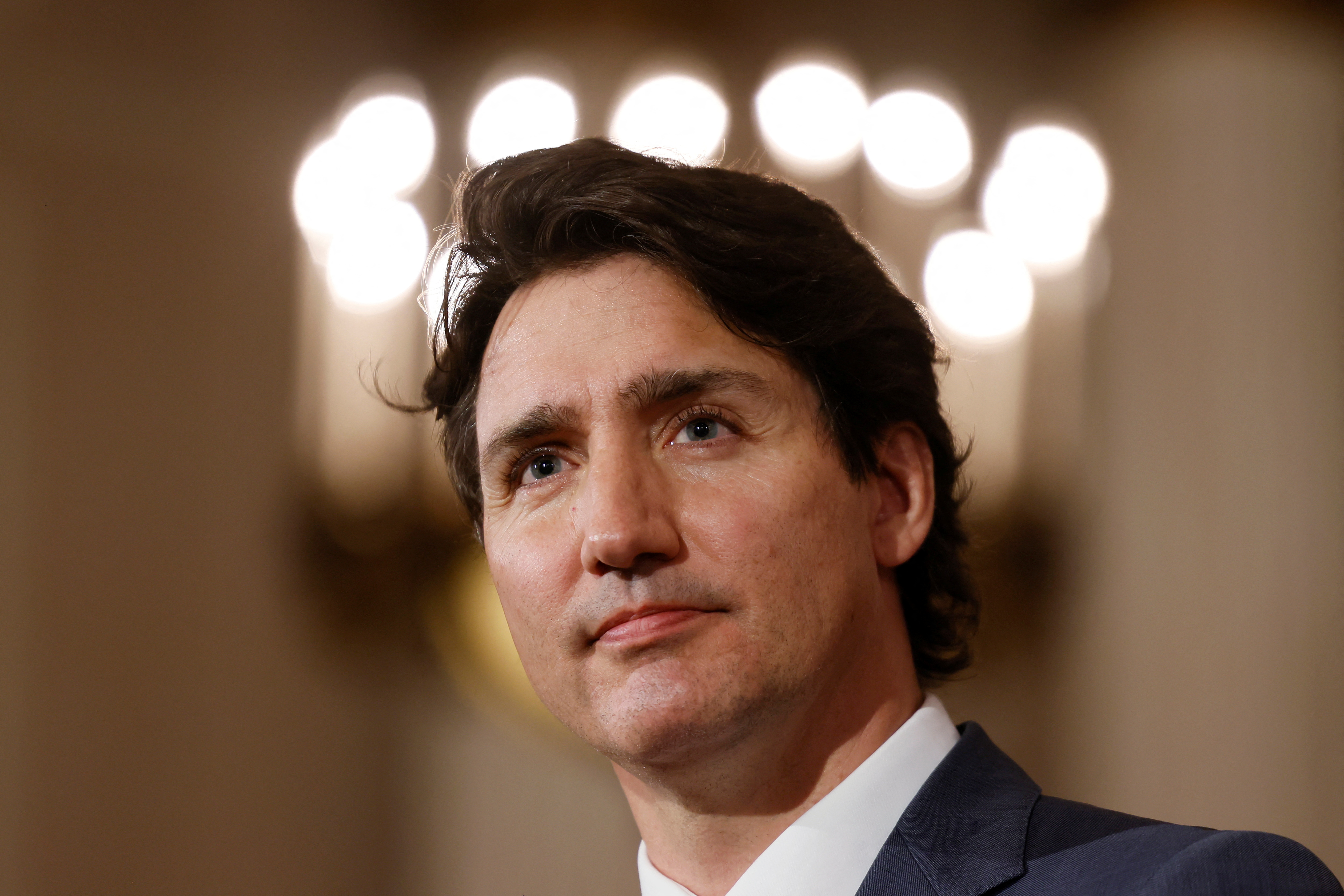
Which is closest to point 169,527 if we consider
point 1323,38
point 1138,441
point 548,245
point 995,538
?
point 548,245

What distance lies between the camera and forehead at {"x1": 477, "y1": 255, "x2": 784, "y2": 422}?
1.70 meters

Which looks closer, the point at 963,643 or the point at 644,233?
the point at 644,233

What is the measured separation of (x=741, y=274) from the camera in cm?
179

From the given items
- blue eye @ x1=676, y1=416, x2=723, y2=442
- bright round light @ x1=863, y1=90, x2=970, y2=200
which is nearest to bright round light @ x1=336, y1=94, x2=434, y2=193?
bright round light @ x1=863, y1=90, x2=970, y2=200

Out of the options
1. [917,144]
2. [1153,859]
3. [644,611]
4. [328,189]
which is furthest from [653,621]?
[917,144]

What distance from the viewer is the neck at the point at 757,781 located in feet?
5.38

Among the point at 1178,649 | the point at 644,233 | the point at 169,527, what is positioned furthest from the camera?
the point at 1178,649

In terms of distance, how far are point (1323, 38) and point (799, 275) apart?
3.54 meters

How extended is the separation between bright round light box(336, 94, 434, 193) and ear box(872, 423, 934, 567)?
3009 millimetres

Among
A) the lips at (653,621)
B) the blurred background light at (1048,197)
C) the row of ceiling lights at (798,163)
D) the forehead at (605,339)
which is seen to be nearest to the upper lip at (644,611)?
the lips at (653,621)

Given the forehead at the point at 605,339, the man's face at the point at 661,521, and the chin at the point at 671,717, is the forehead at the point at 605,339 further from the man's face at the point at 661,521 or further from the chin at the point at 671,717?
the chin at the point at 671,717

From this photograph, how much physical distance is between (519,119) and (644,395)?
3137 millimetres

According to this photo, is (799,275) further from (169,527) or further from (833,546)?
(169,527)

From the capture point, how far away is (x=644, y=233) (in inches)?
71.1
